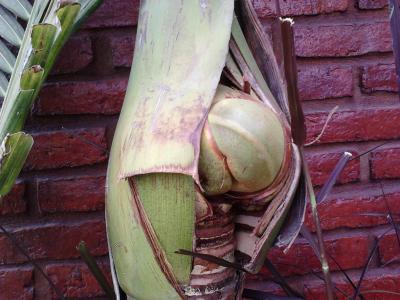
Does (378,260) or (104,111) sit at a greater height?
(104,111)

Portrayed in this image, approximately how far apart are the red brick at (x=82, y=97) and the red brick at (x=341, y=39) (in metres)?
0.34

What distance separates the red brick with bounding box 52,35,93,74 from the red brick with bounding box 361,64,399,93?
1.70 feet

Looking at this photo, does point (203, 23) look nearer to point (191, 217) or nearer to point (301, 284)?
point (191, 217)

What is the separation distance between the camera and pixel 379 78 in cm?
97

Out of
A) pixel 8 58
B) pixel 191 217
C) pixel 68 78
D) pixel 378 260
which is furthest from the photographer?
pixel 378 260

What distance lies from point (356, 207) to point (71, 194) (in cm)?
54

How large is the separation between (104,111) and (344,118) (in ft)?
1.48

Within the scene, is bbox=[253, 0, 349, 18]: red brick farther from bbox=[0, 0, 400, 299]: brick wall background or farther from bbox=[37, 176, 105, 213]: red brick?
bbox=[37, 176, 105, 213]: red brick

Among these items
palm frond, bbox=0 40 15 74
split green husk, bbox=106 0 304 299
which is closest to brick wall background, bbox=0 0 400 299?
palm frond, bbox=0 40 15 74

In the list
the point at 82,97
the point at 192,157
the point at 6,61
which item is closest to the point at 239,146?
the point at 192,157

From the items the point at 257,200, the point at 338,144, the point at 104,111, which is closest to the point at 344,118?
the point at 338,144

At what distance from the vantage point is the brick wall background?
89cm

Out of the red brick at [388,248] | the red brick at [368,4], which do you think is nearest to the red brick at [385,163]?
the red brick at [388,248]

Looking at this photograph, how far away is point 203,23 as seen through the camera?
460mm
